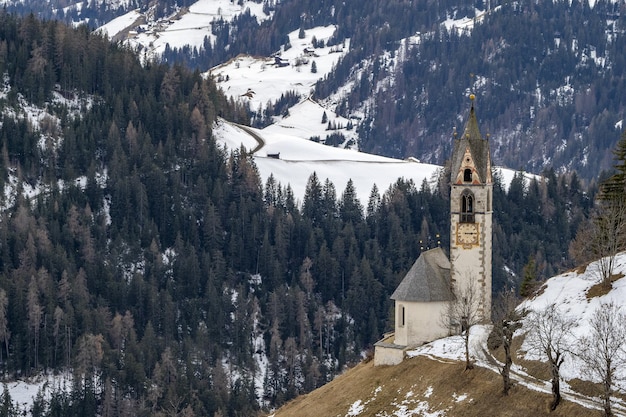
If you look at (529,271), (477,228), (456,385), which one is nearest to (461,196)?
(477,228)

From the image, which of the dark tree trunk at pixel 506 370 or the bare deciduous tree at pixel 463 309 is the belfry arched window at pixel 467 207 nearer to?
the bare deciduous tree at pixel 463 309

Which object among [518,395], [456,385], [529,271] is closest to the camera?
[518,395]

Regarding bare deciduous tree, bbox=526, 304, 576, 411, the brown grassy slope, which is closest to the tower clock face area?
the brown grassy slope

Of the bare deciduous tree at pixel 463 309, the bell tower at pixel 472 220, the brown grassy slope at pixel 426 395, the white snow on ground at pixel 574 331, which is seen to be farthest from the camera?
the bell tower at pixel 472 220

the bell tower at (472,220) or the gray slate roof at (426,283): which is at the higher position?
the bell tower at (472,220)

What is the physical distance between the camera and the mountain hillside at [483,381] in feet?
308

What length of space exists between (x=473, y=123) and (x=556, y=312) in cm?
2554

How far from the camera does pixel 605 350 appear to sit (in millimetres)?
90188

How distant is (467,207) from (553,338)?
2568 centimetres

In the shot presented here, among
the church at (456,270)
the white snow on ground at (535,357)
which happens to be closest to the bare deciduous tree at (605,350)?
the white snow on ground at (535,357)

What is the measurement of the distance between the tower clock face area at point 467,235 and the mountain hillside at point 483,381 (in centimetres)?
826

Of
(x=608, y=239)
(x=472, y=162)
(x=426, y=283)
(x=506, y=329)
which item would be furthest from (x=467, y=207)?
(x=506, y=329)

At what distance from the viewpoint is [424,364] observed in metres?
112

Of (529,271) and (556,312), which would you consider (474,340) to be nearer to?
(556,312)
